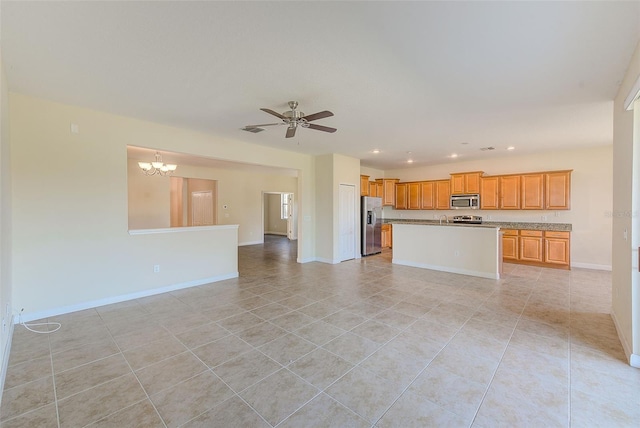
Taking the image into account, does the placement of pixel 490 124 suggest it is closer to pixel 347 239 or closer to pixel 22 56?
pixel 347 239

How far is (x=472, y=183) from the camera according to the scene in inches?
296

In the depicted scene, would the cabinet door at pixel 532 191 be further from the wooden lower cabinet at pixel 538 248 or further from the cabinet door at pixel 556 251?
the cabinet door at pixel 556 251

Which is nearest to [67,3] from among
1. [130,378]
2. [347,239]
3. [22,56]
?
[22,56]

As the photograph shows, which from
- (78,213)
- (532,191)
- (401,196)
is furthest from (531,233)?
(78,213)

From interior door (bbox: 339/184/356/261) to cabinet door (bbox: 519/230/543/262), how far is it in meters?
3.98

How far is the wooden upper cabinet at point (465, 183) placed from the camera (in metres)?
7.44

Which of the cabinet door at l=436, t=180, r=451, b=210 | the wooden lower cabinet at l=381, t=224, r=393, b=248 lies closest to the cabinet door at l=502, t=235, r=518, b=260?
the cabinet door at l=436, t=180, r=451, b=210

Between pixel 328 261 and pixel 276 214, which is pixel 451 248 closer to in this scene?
pixel 328 261

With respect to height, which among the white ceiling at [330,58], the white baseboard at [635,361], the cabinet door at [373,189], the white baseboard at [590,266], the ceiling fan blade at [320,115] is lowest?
the white baseboard at [635,361]

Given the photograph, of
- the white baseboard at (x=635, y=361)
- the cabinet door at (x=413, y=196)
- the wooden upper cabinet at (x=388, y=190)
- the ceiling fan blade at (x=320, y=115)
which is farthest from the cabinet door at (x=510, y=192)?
the ceiling fan blade at (x=320, y=115)

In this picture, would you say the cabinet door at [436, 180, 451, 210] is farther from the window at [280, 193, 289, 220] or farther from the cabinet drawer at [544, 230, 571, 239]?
the window at [280, 193, 289, 220]

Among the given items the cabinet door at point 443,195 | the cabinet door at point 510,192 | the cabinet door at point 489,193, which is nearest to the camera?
the cabinet door at point 510,192

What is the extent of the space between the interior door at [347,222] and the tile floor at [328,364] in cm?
280

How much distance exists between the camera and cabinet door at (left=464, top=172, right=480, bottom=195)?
743 cm
